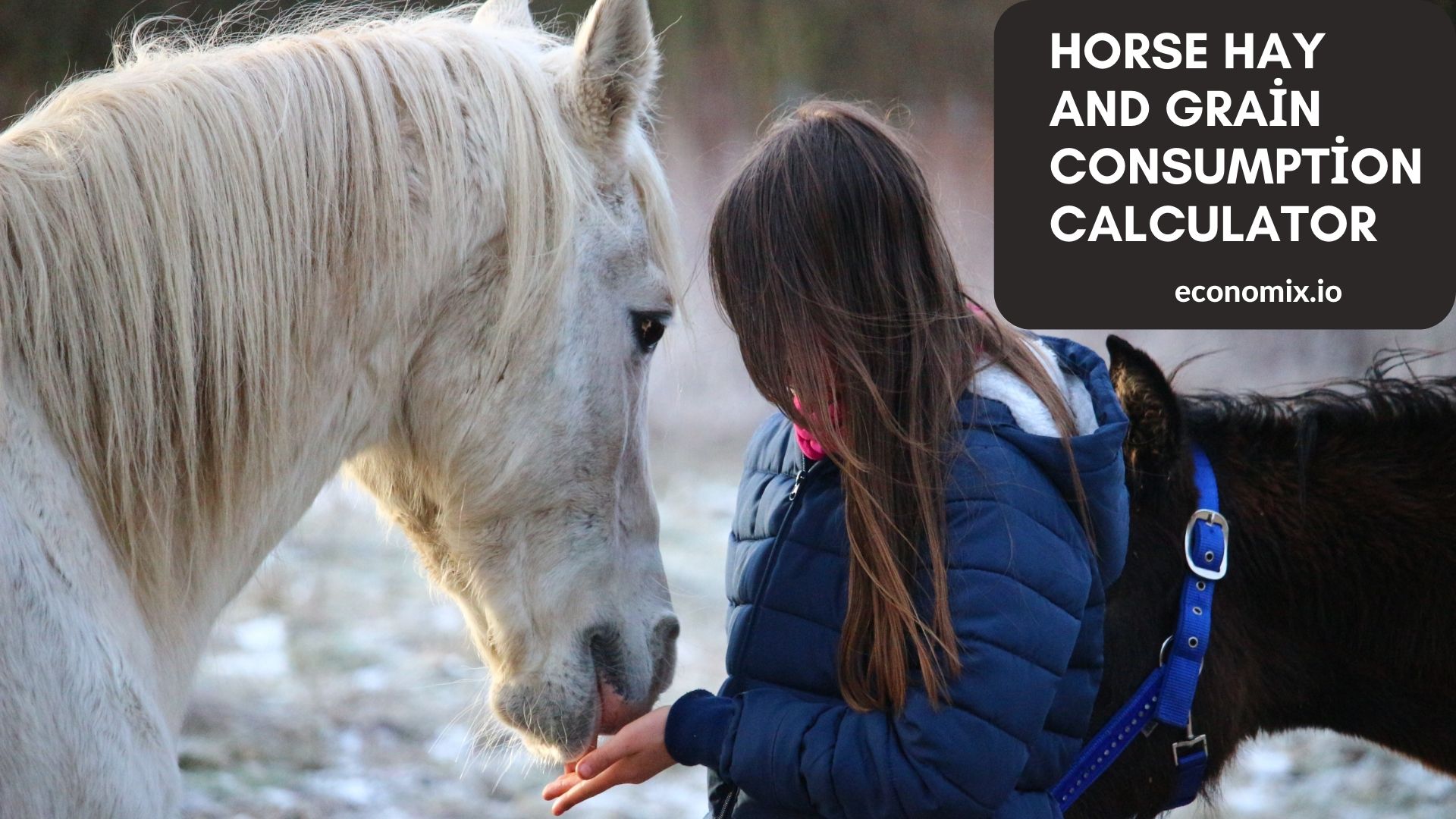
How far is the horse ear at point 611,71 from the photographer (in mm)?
1554

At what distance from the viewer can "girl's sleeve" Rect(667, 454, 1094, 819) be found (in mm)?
1292

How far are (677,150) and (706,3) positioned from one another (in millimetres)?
974

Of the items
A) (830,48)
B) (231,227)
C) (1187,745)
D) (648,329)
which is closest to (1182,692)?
(1187,745)

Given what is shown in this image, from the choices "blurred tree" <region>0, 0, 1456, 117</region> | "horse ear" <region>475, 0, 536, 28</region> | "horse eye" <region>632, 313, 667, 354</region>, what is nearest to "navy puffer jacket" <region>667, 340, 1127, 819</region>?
"horse eye" <region>632, 313, 667, 354</region>

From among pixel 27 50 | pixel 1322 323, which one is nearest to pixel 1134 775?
pixel 27 50

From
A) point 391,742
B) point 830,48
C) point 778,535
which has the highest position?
point 830,48

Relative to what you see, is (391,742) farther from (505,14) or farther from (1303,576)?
(1303,576)

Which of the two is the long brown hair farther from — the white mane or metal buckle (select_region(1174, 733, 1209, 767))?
metal buckle (select_region(1174, 733, 1209, 767))

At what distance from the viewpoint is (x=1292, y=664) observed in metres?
1.88

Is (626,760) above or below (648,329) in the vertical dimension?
below

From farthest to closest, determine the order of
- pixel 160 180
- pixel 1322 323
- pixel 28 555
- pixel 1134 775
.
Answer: pixel 1322 323
pixel 1134 775
pixel 160 180
pixel 28 555

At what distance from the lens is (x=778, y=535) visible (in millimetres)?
1500

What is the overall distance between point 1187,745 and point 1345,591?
40 cm

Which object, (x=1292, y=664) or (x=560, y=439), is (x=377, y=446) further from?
(x=1292, y=664)
